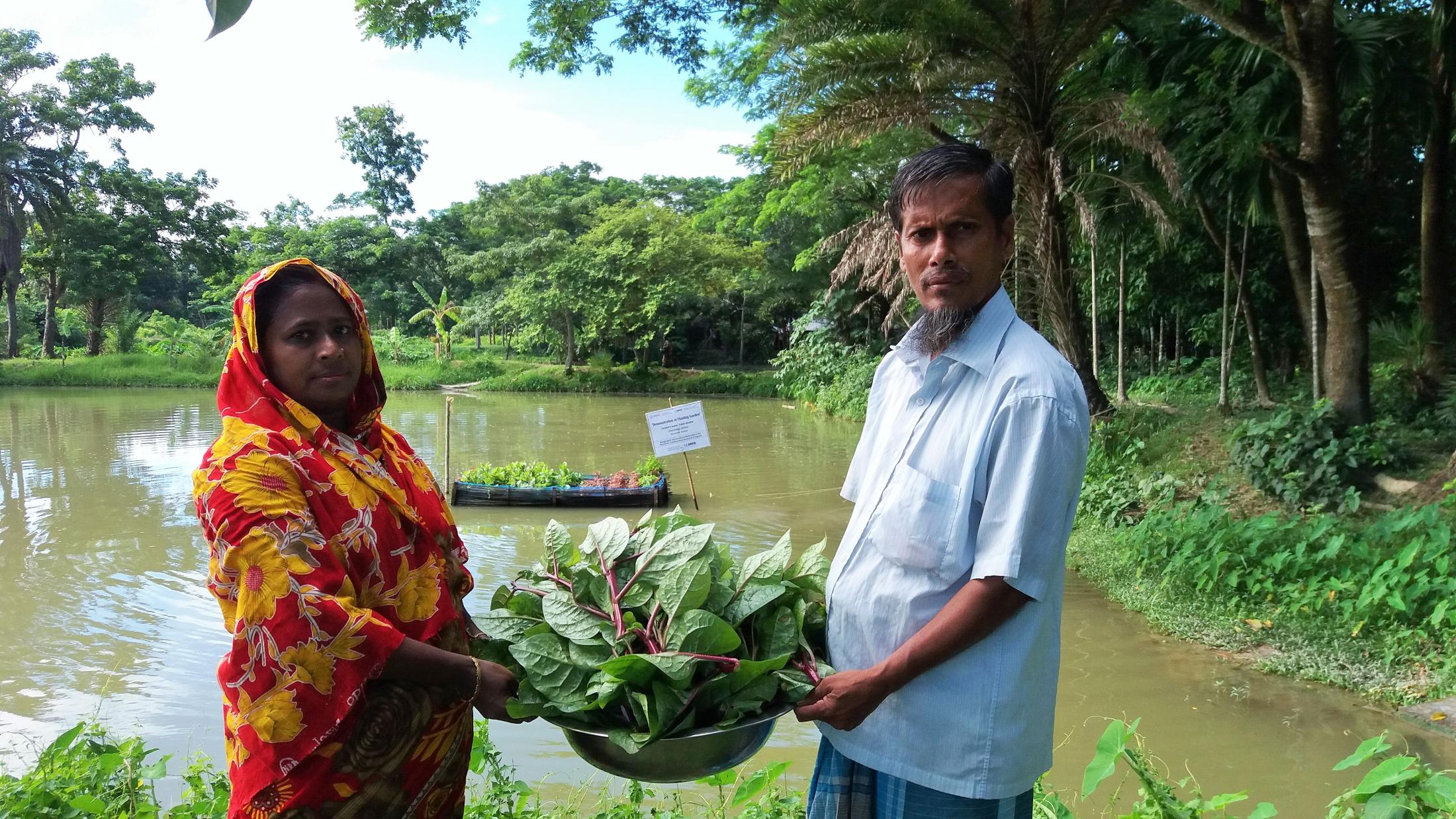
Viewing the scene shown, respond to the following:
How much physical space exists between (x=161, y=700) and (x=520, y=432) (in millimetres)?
11885

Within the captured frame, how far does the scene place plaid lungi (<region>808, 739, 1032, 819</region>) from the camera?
1343 mm

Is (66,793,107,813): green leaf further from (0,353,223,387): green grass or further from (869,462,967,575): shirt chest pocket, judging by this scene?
(0,353,223,387): green grass

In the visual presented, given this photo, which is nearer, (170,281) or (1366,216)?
(1366,216)

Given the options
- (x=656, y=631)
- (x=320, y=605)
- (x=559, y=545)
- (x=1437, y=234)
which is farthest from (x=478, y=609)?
(x=1437, y=234)

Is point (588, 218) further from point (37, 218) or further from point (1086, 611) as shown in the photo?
point (1086, 611)

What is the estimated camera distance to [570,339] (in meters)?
25.4

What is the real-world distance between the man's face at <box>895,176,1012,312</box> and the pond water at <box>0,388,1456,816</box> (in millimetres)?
2700

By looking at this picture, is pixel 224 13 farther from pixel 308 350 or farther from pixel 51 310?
pixel 51 310

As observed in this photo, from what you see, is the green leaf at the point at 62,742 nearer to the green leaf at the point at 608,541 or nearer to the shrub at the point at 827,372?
the green leaf at the point at 608,541

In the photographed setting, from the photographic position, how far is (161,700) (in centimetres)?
467

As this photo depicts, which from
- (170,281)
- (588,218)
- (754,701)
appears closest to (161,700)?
(754,701)

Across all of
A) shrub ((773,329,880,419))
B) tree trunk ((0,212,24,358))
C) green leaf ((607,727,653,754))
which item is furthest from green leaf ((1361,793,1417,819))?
tree trunk ((0,212,24,358))

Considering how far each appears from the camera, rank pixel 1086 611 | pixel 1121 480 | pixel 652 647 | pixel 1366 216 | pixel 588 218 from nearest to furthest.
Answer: pixel 652 647
pixel 1086 611
pixel 1121 480
pixel 1366 216
pixel 588 218

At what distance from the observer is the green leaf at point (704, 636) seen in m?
1.38
